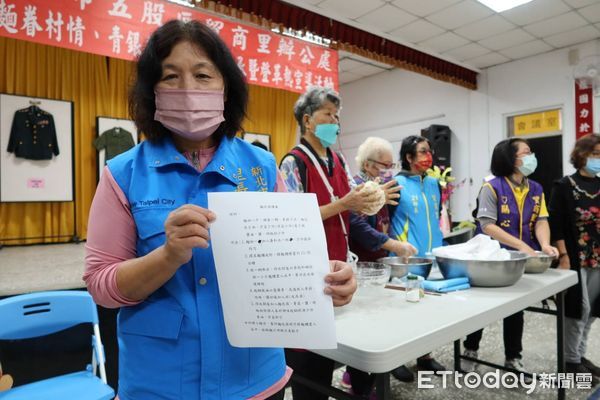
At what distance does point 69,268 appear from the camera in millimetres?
2875

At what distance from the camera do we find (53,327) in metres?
1.84

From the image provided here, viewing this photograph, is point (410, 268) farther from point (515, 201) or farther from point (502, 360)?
point (502, 360)

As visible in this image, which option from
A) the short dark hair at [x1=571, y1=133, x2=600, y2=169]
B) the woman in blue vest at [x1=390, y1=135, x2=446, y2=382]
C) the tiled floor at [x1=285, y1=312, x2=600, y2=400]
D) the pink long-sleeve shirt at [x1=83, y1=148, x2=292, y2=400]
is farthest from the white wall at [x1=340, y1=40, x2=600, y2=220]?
the pink long-sleeve shirt at [x1=83, y1=148, x2=292, y2=400]

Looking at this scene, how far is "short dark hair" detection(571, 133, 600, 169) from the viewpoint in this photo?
2402 millimetres

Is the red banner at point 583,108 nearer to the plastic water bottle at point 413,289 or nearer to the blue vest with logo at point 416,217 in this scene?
the blue vest with logo at point 416,217

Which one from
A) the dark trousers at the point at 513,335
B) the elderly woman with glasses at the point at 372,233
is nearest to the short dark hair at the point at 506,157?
the elderly woman with glasses at the point at 372,233

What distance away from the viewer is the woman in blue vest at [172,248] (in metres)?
0.67

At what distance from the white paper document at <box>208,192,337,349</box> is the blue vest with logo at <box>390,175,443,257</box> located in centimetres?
170

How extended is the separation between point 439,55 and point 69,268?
5162 mm

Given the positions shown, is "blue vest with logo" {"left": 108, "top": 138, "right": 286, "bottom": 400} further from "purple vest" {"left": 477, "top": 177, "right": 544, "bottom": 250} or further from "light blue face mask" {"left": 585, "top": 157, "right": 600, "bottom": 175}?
"light blue face mask" {"left": 585, "top": 157, "right": 600, "bottom": 175}

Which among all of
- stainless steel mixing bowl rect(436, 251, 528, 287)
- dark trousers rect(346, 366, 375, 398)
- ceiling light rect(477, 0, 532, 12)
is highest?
ceiling light rect(477, 0, 532, 12)

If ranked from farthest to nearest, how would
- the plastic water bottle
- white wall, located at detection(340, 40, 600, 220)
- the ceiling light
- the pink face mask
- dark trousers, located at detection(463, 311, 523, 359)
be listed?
1. white wall, located at detection(340, 40, 600, 220)
2. the ceiling light
3. dark trousers, located at detection(463, 311, 523, 359)
4. the plastic water bottle
5. the pink face mask

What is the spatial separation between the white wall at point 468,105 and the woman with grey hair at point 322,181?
16.1 feet

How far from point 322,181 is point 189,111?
91 centimetres
